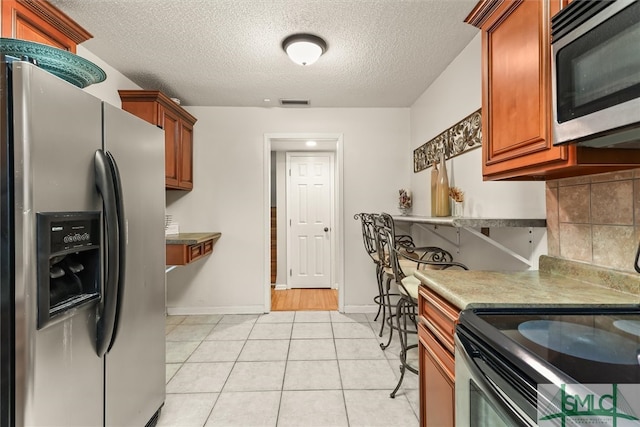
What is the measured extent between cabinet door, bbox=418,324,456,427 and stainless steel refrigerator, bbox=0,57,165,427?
Answer: 132 centimetres

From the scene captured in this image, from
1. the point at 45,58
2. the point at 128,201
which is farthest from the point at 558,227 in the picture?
the point at 45,58

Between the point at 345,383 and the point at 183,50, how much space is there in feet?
8.97

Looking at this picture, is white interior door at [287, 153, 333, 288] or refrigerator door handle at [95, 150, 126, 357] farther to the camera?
white interior door at [287, 153, 333, 288]

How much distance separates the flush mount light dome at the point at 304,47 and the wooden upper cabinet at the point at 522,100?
106 centimetres

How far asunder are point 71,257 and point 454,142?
8.23 feet

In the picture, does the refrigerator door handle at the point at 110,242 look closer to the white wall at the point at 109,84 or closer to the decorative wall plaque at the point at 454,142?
the white wall at the point at 109,84

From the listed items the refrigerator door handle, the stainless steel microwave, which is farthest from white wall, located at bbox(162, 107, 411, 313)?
the stainless steel microwave

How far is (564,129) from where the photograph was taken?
844mm

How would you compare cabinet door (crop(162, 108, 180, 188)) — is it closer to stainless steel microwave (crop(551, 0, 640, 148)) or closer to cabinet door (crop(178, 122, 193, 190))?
cabinet door (crop(178, 122, 193, 190))

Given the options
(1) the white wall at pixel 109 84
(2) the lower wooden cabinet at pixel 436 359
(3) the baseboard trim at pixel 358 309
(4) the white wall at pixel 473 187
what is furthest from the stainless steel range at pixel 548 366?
(1) the white wall at pixel 109 84

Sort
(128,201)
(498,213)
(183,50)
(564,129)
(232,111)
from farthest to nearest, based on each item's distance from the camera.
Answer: (232,111)
(183,50)
(498,213)
(128,201)
(564,129)

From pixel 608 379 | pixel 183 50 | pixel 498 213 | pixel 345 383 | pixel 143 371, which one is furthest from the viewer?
pixel 183 50

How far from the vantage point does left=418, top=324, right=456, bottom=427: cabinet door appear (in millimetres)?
1059

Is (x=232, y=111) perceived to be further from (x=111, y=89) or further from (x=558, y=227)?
(x=558, y=227)
